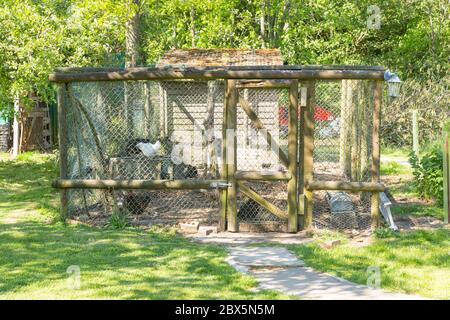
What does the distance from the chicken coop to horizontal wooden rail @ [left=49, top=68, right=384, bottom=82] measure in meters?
0.01

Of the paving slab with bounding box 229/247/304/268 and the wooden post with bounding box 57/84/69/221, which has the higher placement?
the wooden post with bounding box 57/84/69/221

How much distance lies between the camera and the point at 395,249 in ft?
29.1

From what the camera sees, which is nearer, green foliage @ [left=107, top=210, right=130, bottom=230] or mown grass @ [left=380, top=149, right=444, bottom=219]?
green foliage @ [left=107, top=210, right=130, bottom=230]

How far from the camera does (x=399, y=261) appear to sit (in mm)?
8281

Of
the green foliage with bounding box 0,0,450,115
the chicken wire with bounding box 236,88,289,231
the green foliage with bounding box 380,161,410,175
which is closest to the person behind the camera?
→ the chicken wire with bounding box 236,88,289,231

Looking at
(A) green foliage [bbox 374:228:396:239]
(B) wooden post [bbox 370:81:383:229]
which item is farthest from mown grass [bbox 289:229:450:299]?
(B) wooden post [bbox 370:81:383:229]

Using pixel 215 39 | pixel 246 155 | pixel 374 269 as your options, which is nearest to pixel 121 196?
pixel 246 155

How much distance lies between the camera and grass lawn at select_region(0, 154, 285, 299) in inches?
271

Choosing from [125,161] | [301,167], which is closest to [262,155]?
[125,161]

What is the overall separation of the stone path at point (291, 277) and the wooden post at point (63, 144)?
111 inches

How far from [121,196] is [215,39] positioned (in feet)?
45.5

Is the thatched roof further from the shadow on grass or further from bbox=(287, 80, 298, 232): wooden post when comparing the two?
the shadow on grass

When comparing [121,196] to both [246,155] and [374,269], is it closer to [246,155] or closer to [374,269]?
[246,155]

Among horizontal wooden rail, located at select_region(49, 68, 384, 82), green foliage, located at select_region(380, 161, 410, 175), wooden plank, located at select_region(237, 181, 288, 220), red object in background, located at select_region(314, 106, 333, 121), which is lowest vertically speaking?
wooden plank, located at select_region(237, 181, 288, 220)
